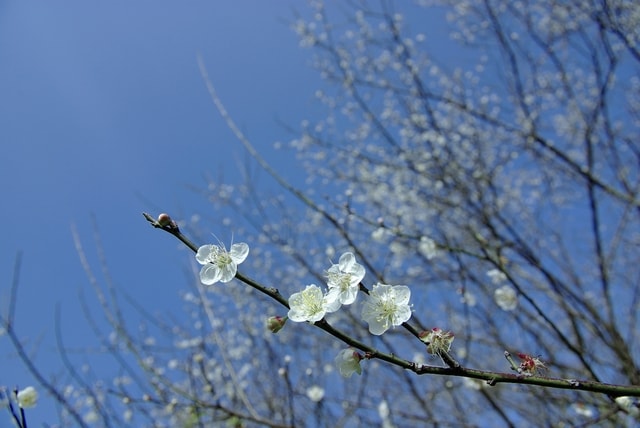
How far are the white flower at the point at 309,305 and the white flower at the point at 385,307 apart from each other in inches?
4.3

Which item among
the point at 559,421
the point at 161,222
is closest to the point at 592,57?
the point at 559,421

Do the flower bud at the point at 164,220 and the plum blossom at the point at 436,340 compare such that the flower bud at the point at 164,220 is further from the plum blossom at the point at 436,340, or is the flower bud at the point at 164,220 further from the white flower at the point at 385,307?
the plum blossom at the point at 436,340

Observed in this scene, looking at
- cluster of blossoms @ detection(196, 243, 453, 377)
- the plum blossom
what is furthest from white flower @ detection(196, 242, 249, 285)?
the plum blossom

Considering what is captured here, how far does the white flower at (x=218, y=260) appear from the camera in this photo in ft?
4.33

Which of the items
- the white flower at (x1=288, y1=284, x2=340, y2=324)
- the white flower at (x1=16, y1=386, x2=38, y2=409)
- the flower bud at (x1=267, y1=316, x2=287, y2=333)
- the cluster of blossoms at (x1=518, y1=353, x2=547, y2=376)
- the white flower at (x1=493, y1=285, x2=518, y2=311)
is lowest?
the white flower at (x1=16, y1=386, x2=38, y2=409)

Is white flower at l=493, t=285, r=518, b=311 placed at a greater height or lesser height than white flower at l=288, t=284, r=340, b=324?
greater

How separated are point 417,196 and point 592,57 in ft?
7.10

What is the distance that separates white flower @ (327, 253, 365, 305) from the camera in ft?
4.06

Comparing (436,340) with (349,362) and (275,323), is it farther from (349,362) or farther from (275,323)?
(275,323)

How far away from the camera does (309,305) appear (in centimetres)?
122

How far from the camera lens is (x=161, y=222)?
47.1 inches

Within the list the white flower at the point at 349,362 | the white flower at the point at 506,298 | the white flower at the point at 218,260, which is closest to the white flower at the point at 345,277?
the white flower at the point at 349,362

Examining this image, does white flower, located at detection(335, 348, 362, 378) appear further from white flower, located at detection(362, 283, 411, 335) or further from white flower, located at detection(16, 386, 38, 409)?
white flower, located at detection(16, 386, 38, 409)

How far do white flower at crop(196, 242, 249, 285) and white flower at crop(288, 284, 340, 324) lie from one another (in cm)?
20
